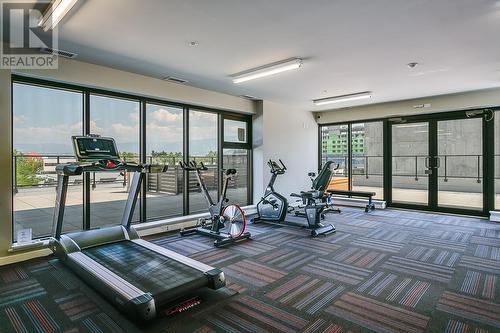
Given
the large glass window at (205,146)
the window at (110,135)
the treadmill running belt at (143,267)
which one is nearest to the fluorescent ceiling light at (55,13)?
the window at (110,135)

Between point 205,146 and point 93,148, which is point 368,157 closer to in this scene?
point 205,146

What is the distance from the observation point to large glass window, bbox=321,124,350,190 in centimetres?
861

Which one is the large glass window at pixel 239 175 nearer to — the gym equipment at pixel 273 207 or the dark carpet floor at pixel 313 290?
the gym equipment at pixel 273 207

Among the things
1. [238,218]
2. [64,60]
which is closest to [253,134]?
[238,218]

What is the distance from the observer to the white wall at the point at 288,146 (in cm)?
718

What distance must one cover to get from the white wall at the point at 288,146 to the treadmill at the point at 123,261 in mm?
3454

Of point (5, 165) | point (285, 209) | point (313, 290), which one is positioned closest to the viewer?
point (313, 290)

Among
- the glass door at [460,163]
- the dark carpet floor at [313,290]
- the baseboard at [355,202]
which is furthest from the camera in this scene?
the baseboard at [355,202]

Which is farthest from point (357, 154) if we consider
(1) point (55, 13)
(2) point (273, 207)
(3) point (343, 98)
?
(1) point (55, 13)

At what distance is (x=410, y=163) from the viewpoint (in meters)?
7.52

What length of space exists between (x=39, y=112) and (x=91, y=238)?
7.68 ft

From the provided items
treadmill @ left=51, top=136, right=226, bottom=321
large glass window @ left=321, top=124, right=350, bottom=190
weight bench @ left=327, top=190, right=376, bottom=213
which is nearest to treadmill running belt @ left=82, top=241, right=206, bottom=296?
treadmill @ left=51, top=136, right=226, bottom=321

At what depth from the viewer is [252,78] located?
5066mm

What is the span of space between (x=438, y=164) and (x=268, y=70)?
5017 mm
